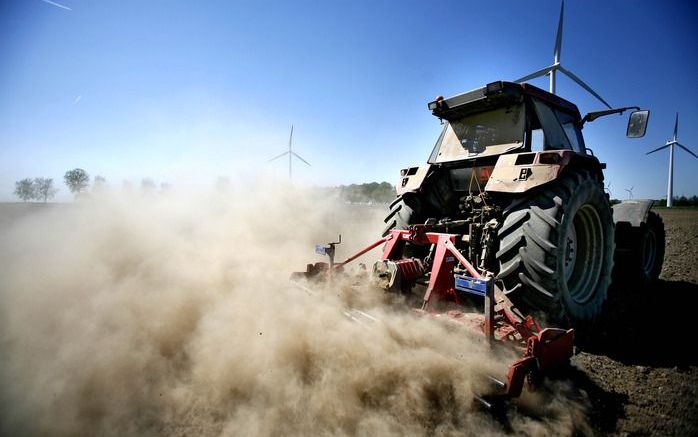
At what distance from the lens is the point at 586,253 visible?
3.97 meters

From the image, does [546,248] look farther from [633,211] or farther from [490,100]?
[633,211]

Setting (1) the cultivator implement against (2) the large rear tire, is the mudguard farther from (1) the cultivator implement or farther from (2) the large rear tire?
(1) the cultivator implement

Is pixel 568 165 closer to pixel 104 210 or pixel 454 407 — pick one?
pixel 454 407

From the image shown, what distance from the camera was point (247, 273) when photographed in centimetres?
423

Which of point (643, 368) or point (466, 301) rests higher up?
point (466, 301)

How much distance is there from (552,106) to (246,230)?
19.2ft

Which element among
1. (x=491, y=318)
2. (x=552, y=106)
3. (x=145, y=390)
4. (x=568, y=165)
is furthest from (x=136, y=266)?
(x=552, y=106)

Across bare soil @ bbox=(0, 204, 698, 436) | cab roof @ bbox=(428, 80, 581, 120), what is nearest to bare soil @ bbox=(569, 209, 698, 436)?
Result: bare soil @ bbox=(0, 204, 698, 436)

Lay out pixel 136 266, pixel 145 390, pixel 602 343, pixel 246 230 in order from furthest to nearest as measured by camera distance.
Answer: pixel 246 230 → pixel 136 266 → pixel 602 343 → pixel 145 390

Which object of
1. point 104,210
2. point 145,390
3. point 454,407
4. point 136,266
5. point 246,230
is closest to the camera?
point 454,407

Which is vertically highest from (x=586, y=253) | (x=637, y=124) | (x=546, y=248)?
(x=637, y=124)

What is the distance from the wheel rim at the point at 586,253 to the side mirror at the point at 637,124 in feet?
6.19

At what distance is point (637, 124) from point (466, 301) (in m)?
4.00

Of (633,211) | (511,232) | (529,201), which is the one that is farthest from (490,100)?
(633,211)
